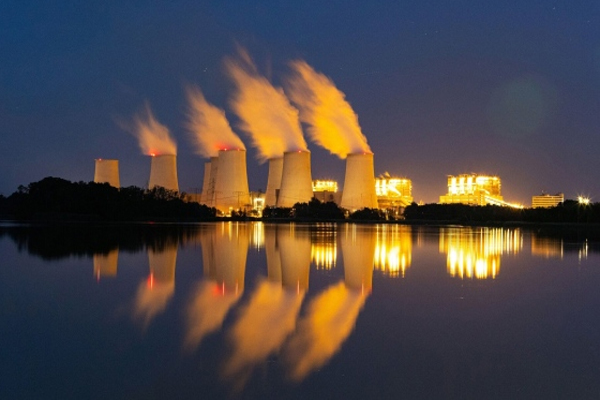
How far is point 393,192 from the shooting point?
87250 millimetres

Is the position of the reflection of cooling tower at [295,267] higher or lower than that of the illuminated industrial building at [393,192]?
lower

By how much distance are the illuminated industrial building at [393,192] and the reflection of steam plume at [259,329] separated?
233 ft

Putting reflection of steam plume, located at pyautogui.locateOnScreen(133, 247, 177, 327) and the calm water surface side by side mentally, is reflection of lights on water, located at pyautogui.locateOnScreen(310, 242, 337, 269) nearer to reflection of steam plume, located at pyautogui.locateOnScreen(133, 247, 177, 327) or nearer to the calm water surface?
the calm water surface

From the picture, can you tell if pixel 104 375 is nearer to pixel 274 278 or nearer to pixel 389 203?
pixel 274 278

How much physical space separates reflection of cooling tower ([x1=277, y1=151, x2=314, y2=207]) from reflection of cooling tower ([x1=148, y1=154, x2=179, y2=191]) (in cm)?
1032

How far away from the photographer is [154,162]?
2362 inches

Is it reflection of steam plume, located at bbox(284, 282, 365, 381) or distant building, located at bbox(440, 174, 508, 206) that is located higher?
distant building, located at bbox(440, 174, 508, 206)

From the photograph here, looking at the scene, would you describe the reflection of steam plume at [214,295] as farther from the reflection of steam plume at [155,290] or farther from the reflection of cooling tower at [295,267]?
Answer: the reflection of cooling tower at [295,267]

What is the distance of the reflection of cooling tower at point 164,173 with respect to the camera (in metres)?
59.2

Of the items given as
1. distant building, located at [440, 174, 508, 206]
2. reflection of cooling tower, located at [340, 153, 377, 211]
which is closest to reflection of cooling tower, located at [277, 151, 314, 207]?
reflection of cooling tower, located at [340, 153, 377, 211]

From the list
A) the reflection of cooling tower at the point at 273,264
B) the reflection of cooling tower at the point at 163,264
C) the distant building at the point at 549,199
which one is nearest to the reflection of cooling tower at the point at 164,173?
the reflection of cooling tower at the point at 273,264

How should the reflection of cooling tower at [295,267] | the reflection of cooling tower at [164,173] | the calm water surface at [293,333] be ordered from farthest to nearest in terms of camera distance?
the reflection of cooling tower at [164,173] < the reflection of cooling tower at [295,267] < the calm water surface at [293,333]

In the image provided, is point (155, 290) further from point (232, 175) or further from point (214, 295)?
point (232, 175)

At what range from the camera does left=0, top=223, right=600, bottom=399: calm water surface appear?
464cm
